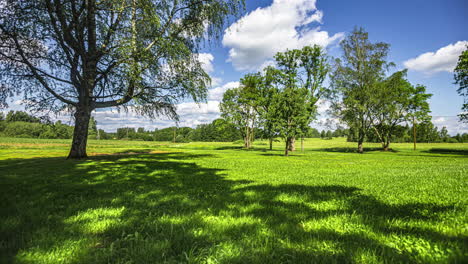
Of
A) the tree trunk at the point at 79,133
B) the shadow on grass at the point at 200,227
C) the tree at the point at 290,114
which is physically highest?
the tree at the point at 290,114

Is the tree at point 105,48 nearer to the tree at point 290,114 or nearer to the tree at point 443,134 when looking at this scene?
the tree at point 290,114

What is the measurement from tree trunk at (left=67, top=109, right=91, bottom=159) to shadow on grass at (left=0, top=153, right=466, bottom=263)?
8.91 meters

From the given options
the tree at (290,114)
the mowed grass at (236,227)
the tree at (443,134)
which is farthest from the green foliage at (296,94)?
the tree at (443,134)

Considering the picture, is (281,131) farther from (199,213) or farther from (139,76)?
(199,213)

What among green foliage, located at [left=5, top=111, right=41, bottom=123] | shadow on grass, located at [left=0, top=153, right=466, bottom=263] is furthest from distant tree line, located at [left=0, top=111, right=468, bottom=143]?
shadow on grass, located at [left=0, top=153, right=466, bottom=263]

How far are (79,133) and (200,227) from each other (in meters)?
14.2

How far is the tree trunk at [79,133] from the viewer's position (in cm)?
1304

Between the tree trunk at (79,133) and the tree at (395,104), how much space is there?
135 ft

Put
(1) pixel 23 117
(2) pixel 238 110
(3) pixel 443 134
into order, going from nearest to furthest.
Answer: (1) pixel 23 117 < (2) pixel 238 110 < (3) pixel 443 134

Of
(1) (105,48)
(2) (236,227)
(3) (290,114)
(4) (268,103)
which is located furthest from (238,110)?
(2) (236,227)

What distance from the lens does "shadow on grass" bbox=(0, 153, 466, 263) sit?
231 centimetres

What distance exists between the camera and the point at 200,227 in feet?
10.1

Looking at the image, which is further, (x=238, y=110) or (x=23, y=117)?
(x=238, y=110)

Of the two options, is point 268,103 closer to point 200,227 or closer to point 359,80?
point 359,80
